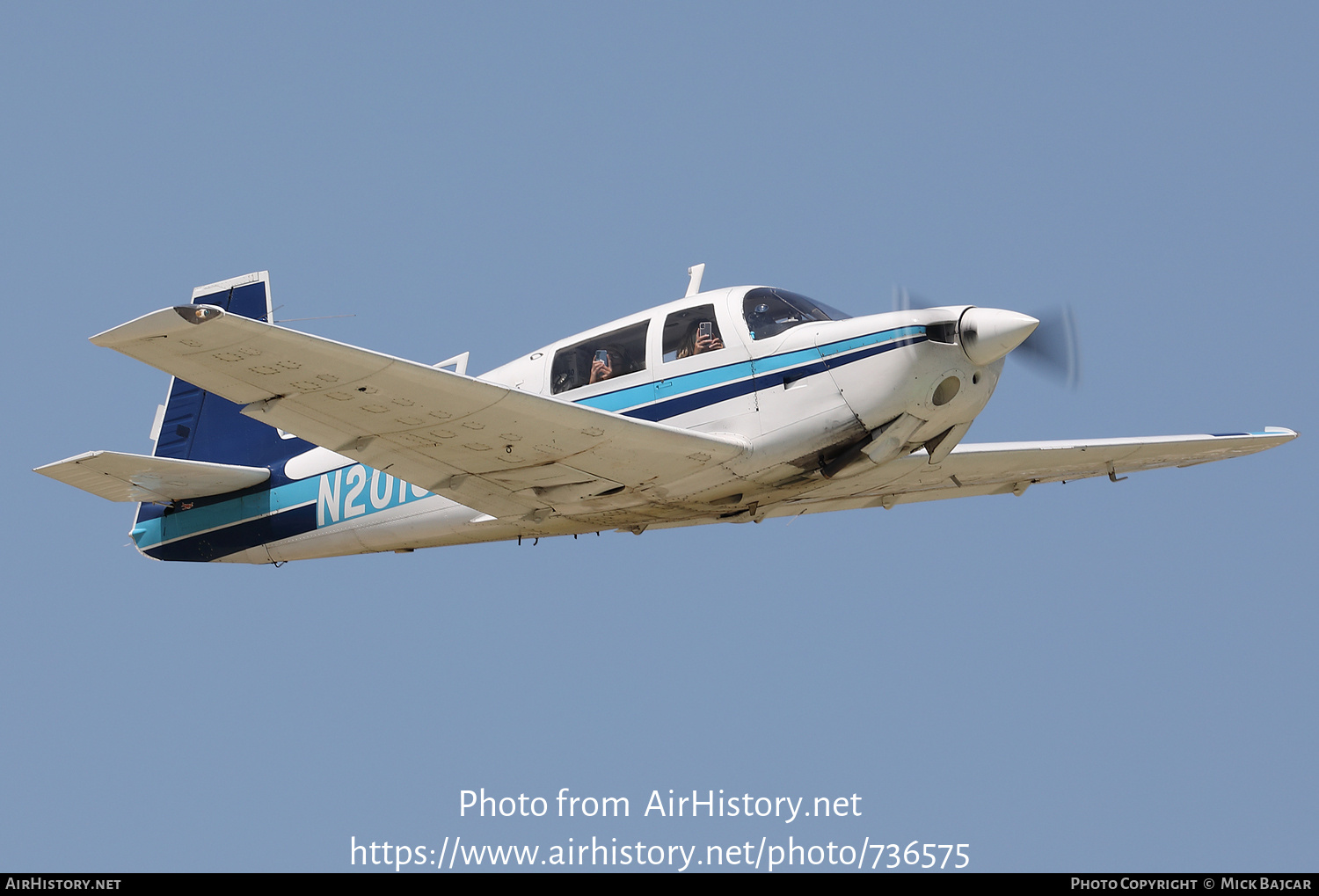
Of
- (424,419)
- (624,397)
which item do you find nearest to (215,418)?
(424,419)

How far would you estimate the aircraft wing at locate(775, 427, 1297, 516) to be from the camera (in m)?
15.2

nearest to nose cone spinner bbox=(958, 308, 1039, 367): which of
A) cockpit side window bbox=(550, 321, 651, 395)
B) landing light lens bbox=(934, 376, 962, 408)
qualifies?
landing light lens bbox=(934, 376, 962, 408)

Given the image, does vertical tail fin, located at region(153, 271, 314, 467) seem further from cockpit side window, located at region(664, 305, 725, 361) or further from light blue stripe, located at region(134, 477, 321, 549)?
cockpit side window, located at region(664, 305, 725, 361)

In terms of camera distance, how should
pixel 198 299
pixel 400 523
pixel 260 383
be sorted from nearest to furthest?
pixel 260 383 → pixel 400 523 → pixel 198 299

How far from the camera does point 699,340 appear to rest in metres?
13.3

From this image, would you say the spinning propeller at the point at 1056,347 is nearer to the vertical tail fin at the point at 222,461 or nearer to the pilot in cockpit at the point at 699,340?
the pilot in cockpit at the point at 699,340

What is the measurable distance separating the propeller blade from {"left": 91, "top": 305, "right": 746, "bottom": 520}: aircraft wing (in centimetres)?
319

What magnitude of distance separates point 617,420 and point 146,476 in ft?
20.1

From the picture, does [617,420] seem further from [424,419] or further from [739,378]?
[424,419]

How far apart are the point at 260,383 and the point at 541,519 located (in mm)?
3937

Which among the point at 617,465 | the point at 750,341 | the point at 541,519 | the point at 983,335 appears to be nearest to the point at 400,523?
the point at 541,519

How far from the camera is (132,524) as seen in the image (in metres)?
16.9
